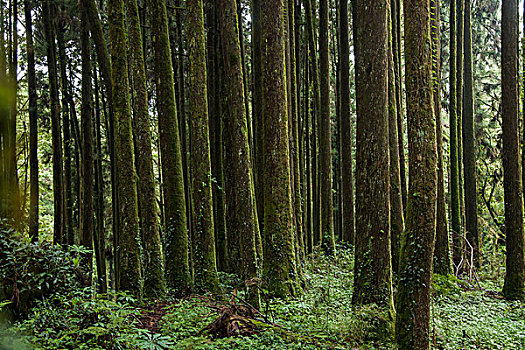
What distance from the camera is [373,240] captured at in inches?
270

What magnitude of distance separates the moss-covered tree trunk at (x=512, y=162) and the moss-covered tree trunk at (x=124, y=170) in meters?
8.78

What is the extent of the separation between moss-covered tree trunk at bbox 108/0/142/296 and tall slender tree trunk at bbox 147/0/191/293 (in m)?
1.15

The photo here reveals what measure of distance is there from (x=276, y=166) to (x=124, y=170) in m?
2.97

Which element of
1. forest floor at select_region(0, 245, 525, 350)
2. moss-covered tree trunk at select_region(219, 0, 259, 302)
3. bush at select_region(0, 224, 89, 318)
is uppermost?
moss-covered tree trunk at select_region(219, 0, 259, 302)

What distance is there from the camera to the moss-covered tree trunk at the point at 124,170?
793cm

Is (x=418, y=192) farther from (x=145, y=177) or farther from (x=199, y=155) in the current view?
(x=145, y=177)

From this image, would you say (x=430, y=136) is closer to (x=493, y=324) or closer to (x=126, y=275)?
(x=493, y=324)

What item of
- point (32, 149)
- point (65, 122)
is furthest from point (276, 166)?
point (65, 122)

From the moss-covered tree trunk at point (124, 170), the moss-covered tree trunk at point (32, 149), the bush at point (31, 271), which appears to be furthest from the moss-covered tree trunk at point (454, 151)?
the moss-covered tree trunk at point (32, 149)

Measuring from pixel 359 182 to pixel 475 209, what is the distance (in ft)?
29.2

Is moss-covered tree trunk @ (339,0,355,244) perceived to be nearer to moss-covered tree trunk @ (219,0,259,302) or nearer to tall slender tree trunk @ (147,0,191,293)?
moss-covered tree trunk @ (219,0,259,302)

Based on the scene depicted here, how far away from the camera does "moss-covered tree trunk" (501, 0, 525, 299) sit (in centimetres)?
1016

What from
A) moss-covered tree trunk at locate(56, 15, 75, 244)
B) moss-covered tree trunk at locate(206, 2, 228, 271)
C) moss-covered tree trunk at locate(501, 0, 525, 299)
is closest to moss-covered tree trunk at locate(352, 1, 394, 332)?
moss-covered tree trunk at locate(206, 2, 228, 271)

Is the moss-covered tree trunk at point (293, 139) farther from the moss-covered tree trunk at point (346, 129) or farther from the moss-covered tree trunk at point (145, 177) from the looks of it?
the moss-covered tree trunk at point (346, 129)
